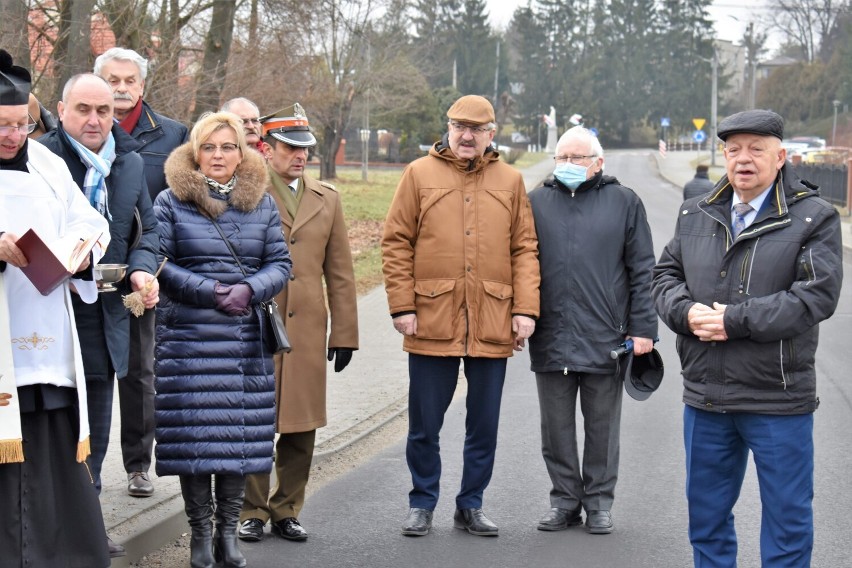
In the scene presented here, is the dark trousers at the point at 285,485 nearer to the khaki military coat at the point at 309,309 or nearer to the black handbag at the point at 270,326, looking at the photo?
the khaki military coat at the point at 309,309

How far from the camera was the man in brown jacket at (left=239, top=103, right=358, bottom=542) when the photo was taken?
5.97m

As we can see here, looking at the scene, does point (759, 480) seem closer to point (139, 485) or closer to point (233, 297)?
point (233, 297)

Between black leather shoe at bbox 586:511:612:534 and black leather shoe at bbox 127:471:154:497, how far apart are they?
2.32 m

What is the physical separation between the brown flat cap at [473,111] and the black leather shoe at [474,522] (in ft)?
6.63

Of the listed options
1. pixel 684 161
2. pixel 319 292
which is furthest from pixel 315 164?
pixel 319 292

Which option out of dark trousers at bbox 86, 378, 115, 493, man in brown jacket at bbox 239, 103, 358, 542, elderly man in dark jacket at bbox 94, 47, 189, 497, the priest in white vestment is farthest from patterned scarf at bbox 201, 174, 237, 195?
dark trousers at bbox 86, 378, 115, 493

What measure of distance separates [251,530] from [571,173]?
8.01 ft

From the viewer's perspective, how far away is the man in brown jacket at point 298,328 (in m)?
5.97

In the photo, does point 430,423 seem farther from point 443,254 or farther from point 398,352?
point 398,352

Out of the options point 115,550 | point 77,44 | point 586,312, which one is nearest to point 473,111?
point 586,312

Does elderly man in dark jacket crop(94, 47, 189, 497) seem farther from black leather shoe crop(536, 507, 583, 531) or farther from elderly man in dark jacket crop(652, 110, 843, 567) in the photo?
elderly man in dark jacket crop(652, 110, 843, 567)

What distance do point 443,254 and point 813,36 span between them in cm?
10558

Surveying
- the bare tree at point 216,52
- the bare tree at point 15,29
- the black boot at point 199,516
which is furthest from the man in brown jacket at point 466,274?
the bare tree at point 216,52

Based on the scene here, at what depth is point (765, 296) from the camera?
181 inches
